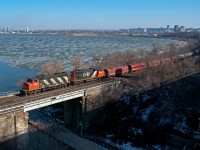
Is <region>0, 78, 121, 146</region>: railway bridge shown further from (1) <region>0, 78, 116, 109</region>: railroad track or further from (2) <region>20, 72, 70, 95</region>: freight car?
(2) <region>20, 72, 70, 95</region>: freight car

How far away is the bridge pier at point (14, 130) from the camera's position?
3055cm

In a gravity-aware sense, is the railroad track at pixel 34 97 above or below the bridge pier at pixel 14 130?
above

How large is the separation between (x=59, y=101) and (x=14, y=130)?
7516mm

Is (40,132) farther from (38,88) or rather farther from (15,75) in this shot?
(15,75)

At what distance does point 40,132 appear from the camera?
37.1 meters

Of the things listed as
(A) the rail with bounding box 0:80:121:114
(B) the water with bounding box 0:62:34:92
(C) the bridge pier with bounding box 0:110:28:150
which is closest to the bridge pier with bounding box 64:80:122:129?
(A) the rail with bounding box 0:80:121:114

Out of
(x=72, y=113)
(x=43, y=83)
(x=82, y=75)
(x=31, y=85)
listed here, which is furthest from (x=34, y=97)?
(x=82, y=75)

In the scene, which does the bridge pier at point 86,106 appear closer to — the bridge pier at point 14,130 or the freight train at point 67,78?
the freight train at point 67,78

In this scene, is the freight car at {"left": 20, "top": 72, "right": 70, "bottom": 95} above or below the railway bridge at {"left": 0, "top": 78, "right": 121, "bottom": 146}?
above

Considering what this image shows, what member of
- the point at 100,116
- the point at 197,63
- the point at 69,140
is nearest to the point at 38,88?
the point at 69,140

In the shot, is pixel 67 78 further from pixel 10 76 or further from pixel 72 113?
pixel 10 76

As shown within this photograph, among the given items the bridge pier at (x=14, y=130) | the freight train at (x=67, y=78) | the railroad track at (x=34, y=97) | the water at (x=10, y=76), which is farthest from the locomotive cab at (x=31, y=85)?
the water at (x=10, y=76)

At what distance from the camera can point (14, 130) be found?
1262 inches

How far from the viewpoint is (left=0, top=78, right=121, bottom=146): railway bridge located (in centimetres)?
3144
